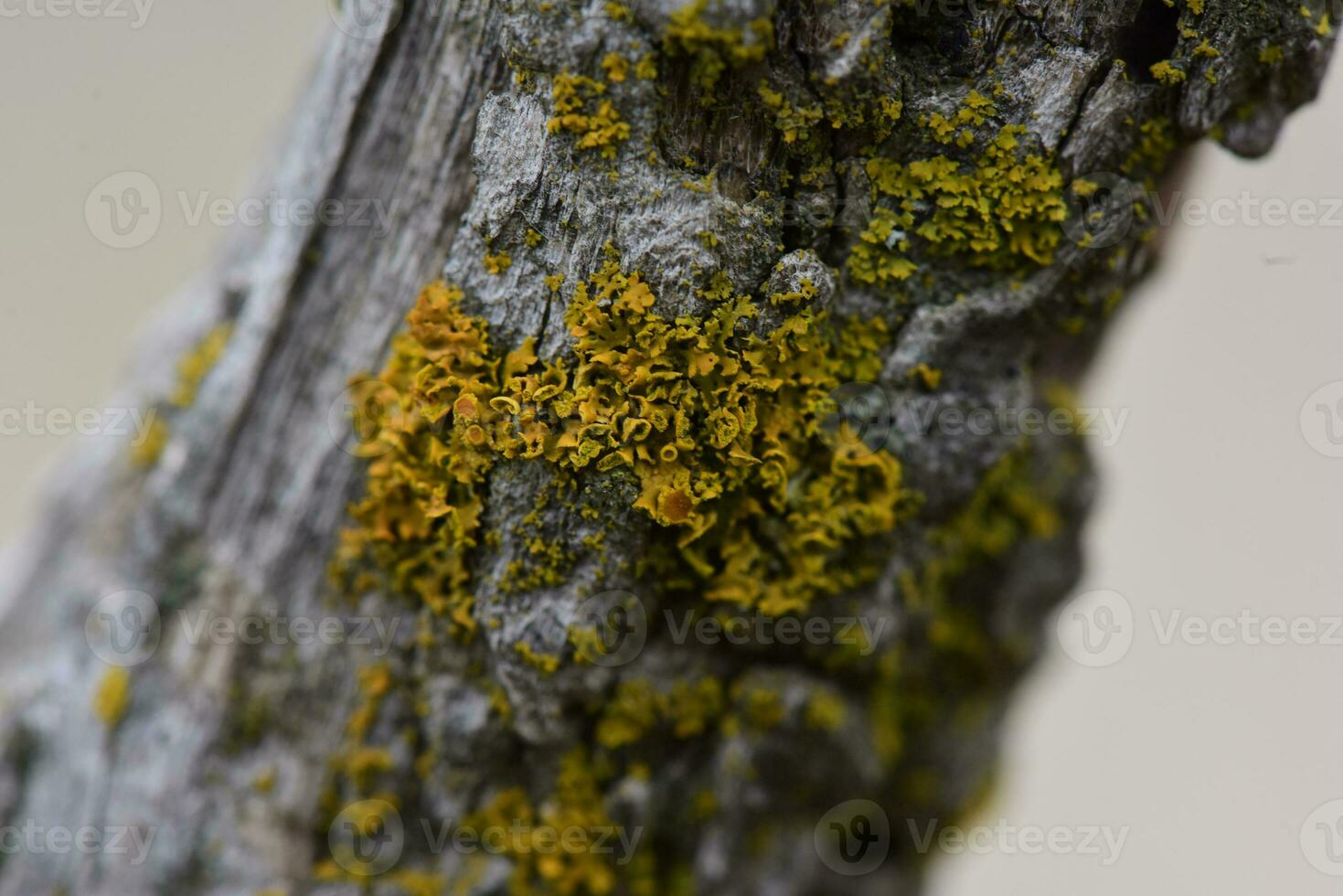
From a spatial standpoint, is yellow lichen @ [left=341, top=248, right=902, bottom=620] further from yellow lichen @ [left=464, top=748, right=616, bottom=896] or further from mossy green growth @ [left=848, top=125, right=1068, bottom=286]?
yellow lichen @ [left=464, top=748, right=616, bottom=896]

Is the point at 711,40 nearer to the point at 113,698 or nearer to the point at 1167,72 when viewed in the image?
the point at 1167,72

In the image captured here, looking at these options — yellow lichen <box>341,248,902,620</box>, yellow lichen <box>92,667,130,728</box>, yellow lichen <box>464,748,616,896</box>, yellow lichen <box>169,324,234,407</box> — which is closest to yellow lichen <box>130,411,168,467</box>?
yellow lichen <box>169,324,234,407</box>

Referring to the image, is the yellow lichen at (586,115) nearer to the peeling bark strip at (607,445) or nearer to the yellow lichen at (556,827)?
the peeling bark strip at (607,445)

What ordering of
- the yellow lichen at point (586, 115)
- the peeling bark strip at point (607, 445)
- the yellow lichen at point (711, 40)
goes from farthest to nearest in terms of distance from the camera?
the peeling bark strip at point (607, 445) < the yellow lichen at point (586, 115) < the yellow lichen at point (711, 40)

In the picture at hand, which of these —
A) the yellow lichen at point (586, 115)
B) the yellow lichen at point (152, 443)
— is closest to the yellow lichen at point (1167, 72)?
the yellow lichen at point (586, 115)

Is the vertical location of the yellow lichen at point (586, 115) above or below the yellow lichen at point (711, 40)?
below
